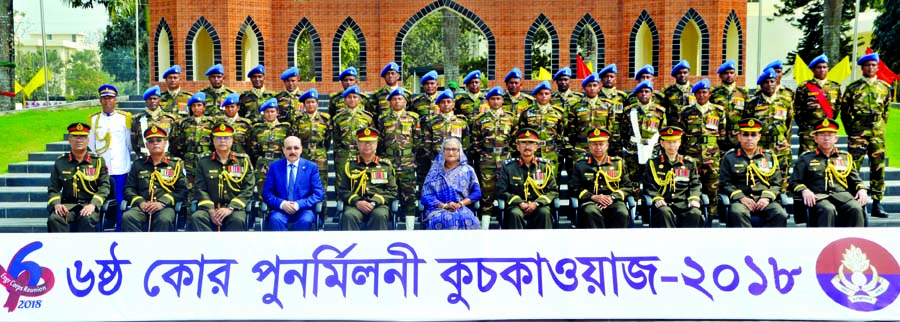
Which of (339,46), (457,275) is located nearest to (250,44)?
(339,46)

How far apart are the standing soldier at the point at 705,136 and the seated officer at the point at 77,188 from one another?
587 cm

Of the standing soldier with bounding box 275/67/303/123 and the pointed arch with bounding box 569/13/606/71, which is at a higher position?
the pointed arch with bounding box 569/13/606/71

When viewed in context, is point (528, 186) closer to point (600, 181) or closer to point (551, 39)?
point (600, 181)

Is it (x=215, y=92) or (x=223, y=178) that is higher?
(x=215, y=92)

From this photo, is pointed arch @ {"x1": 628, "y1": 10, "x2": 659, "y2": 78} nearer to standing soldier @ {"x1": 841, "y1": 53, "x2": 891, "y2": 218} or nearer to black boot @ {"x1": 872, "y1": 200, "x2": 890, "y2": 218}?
standing soldier @ {"x1": 841, "y1": 53, "x2": 891, "y2": 218}

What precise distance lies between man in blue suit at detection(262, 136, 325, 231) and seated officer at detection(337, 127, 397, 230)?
326 millimetres

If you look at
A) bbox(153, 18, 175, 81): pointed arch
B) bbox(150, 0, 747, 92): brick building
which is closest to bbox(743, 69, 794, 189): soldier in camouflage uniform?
bbox(150, 0, 747, 92): brick building

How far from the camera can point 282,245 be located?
6902mm

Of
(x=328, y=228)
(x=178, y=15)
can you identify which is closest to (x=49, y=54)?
(x=178, y=15)

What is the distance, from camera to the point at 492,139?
32.1ft

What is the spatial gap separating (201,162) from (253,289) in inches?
98.6

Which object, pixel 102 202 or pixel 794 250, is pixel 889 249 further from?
pixel 102 202

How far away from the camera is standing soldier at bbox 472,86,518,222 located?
31.8 feet

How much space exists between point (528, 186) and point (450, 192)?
0.78m
